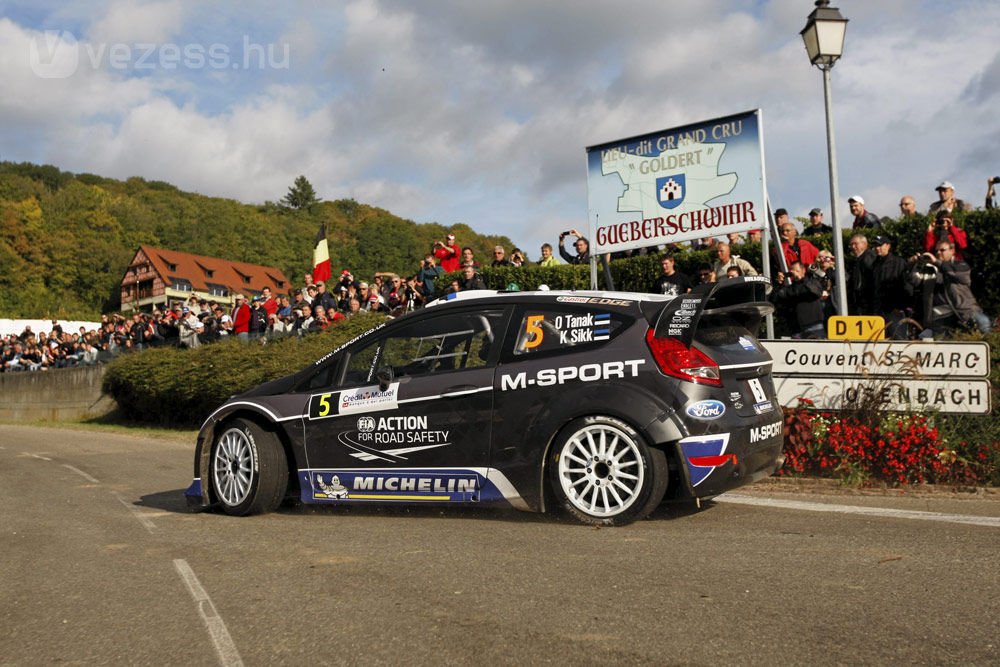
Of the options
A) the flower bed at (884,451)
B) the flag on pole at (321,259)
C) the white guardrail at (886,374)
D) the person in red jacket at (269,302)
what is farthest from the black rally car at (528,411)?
the flag on pole at (321,259)

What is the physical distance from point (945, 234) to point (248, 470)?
8886 mm

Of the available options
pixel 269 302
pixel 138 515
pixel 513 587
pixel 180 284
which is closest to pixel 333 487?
pixel 138 515

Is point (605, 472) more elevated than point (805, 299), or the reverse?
point (805, 299)

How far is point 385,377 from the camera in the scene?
7090 millimetres

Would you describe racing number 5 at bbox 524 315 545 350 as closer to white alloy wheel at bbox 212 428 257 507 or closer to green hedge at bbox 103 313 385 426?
white alloy wheel at bbox 212 428 257 507

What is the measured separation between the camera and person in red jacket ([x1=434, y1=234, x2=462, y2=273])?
1905cm

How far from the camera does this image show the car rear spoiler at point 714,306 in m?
6.36

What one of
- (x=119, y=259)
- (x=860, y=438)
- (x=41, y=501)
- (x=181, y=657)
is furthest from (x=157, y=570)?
(x=119, y=259)

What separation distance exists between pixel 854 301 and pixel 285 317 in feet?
40.5

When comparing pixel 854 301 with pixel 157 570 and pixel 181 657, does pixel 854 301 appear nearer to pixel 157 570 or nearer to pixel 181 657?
pixel 157 570

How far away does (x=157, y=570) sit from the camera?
556 cm

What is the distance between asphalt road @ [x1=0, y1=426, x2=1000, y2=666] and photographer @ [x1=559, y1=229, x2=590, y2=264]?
10.0 metres

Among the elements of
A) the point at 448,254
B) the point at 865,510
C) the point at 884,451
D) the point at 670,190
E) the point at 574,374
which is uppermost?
the point at 448,254

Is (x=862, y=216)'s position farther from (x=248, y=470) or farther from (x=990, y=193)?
(x=248, y=470)
